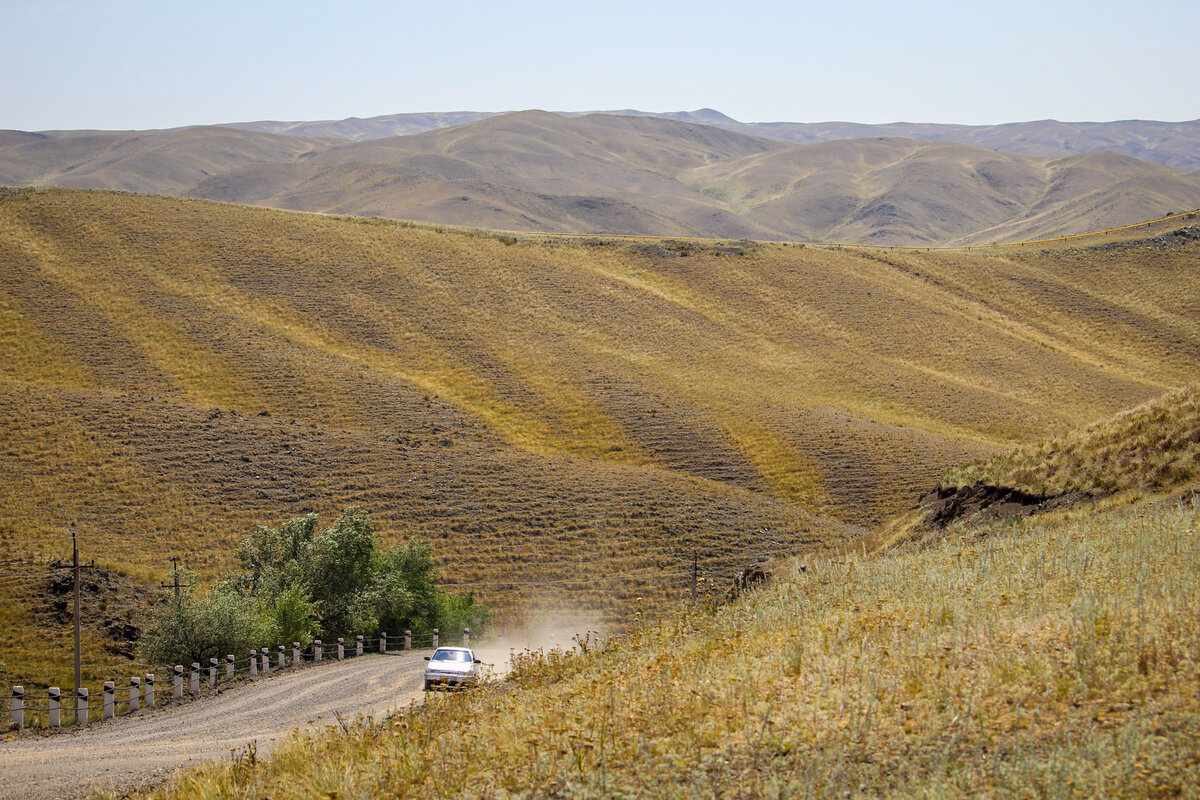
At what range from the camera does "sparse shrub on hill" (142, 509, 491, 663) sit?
26094mm

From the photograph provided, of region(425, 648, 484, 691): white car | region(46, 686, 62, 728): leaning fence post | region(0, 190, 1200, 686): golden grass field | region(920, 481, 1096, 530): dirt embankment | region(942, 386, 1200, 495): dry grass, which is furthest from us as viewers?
region(0, 190, 1200, 686): golden grass field

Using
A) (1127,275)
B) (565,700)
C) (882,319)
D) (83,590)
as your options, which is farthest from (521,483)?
(1127,275)

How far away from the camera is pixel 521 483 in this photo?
138 feet

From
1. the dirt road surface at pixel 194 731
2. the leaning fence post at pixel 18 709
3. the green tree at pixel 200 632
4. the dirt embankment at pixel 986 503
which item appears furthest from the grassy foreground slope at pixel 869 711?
the green tree at pixel 200 632

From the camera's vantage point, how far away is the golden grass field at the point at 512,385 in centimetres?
3650

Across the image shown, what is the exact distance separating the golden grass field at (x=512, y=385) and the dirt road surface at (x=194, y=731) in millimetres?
8738

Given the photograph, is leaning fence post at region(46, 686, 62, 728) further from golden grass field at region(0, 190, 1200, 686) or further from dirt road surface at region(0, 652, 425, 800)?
golden grass field at region(0, 190, 1200, 686)

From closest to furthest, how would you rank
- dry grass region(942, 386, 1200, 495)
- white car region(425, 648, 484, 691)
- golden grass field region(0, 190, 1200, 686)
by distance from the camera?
dry grass region(942, 386, 1200, 495), white car region(425, 648, 484, 691), golden grass field region(0, 190, 1200, 686)

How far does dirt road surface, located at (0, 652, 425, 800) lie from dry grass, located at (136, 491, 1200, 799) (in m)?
2.17

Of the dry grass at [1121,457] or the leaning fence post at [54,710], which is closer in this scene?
the dry grass at [1121,457]

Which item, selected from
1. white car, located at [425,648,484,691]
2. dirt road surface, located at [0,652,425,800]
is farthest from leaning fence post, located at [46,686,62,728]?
white car, located at [425,648,484,691]

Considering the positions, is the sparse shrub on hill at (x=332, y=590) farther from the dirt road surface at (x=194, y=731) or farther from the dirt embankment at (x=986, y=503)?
the dirt embankment at (x=986, y=503)

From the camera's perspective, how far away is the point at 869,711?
19.9 feet

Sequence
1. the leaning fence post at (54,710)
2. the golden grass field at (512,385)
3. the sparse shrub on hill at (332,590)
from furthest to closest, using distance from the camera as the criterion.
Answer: the golden grass field at (512,385) < the sparse shrub on hill at (332,590) < the leaning fence post at (54,710)
